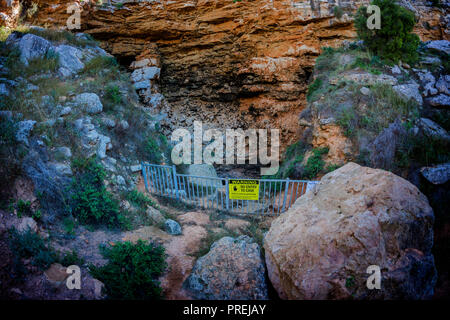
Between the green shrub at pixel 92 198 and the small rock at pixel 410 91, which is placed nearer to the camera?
the green shrub at pixel 92 198

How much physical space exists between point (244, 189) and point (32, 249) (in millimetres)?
4188

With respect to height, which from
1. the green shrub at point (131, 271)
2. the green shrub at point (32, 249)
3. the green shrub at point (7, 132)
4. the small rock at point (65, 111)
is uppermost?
the small rock at point (65, 111)

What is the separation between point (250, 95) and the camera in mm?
11688

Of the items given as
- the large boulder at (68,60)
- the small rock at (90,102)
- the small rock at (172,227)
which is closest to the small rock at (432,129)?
the small rock at (172,227)

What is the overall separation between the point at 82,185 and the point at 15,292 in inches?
96.7

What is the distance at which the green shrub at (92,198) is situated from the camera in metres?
4.54

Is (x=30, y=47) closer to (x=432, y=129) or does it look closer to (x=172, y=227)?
(x=172, y=227)

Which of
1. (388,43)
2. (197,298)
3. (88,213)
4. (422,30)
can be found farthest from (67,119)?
(422,30)

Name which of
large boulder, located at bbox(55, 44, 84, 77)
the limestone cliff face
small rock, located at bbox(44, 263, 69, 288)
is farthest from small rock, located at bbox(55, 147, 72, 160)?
the limestone cliff face

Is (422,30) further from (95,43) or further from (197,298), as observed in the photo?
(95,43)

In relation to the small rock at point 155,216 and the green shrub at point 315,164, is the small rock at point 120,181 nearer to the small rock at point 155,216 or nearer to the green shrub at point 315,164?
the small rock at point 155,216

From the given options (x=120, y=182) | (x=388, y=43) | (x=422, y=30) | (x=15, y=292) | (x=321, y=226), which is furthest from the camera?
(x=422, y=30)

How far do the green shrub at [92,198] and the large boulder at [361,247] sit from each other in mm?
3562

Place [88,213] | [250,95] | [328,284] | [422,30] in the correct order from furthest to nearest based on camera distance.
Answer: [250,95]
[422,30]
[88,213]
[328,284]
